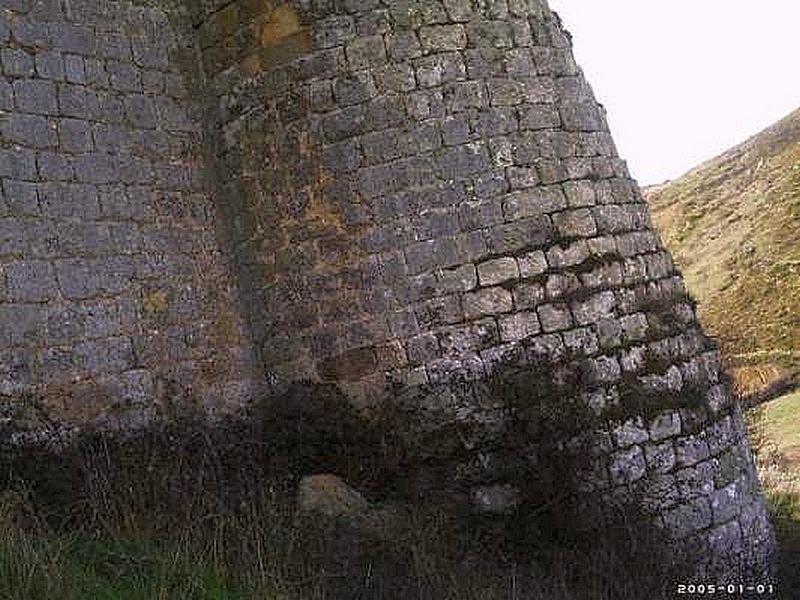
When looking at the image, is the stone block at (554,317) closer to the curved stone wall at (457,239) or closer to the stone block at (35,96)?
the curved stone wall at (457,239)

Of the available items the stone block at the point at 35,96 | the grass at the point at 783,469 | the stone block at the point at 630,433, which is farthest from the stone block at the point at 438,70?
the grass at the point at 783,469

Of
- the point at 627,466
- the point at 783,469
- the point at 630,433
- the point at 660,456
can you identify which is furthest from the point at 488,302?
the point at 783,469

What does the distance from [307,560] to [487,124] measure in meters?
2.80

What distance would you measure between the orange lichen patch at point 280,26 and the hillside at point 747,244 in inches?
451

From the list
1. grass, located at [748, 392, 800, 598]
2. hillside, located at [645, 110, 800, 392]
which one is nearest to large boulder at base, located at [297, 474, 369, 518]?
grass, located at [748, 392, 800, 598]

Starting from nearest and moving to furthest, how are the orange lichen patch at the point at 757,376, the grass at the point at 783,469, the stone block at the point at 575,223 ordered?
1. the stone block at the point at 575,223
2. the grass at the point at 783,469
3. the orange lichen patch at the point at 757,376

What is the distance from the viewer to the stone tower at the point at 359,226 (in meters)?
5.59

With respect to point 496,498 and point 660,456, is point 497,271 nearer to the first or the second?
point 496,498

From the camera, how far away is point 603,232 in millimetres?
6004

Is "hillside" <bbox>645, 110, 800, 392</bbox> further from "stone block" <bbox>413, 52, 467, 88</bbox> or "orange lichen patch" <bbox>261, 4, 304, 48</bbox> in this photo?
"orange lichen patch" <bbox>261, 4, 304, 48</bbox>

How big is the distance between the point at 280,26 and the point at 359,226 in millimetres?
1351

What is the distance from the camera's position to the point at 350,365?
19.1 feet

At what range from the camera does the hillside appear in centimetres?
1792

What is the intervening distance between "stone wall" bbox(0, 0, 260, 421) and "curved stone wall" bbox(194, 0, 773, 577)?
0.33m
